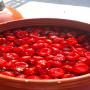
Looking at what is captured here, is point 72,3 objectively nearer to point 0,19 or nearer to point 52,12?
point 52,12

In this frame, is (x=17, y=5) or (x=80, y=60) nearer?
(x=80, y=60)

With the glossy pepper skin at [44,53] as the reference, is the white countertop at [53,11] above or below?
below

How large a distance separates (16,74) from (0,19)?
1.60ft

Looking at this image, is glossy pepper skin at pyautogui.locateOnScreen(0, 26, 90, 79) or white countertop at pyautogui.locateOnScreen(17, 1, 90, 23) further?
white countertop at pyautogui.locateOnScreen(17, 1, 90, 23)

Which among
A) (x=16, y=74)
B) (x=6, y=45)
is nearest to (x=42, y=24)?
(x=6, y=45)

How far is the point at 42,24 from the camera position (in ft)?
2.80

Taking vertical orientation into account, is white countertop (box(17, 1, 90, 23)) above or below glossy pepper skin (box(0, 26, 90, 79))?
below

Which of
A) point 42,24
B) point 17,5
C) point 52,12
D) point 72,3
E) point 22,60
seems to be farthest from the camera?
point 72,3

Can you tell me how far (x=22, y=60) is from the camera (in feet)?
2.22

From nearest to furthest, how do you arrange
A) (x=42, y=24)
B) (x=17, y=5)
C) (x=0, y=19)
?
(x=42, y=24)
(x=0, y=19)
(x=17, y=5)

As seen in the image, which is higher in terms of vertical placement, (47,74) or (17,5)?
(47,74)

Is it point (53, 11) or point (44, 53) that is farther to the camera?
point (53, 11)

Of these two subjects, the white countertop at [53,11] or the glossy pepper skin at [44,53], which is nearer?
the glossy pepper skin at [44,53]

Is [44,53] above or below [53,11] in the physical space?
above
